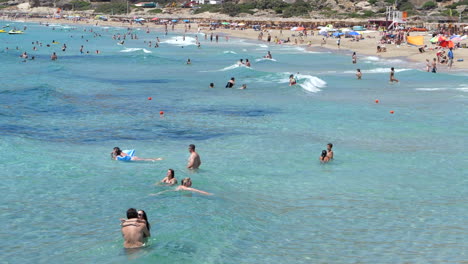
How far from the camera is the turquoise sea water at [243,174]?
43.9ft

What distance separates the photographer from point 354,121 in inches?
1130

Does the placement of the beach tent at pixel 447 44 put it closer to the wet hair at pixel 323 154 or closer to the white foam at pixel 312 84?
the white foam at pixel 312 84

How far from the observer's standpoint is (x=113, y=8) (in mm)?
187875

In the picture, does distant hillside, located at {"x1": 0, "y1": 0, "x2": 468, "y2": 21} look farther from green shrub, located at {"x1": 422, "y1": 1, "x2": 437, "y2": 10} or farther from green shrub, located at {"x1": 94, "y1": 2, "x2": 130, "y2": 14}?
green shrub, located at {"x1": 94, "y1": 2, "x2": 130, "y2": 14}

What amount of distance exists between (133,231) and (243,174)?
7354mm

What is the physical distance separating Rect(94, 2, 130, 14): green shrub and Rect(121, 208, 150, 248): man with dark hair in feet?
582

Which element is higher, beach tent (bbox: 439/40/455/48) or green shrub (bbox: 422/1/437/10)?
green shrub (bbox: 422/1/437/10)

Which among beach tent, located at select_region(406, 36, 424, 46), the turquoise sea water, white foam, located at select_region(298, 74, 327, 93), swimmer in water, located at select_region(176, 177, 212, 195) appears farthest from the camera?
beach tent, located at select_region(406, 36, 424, 46)

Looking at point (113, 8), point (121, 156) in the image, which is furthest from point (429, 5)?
point (121, 156)

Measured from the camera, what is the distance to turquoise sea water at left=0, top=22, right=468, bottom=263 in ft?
43.9

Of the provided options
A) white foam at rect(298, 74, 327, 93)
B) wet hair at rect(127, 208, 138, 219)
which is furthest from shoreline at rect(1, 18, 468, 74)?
wet hair at rect(127, 208, 138, 219)

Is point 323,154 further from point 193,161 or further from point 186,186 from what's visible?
point 186,186

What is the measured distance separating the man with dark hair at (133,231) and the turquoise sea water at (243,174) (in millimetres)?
359

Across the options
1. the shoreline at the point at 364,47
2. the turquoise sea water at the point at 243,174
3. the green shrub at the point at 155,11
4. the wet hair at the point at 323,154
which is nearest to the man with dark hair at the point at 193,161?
the turquoise sea water at the point at 243,174
